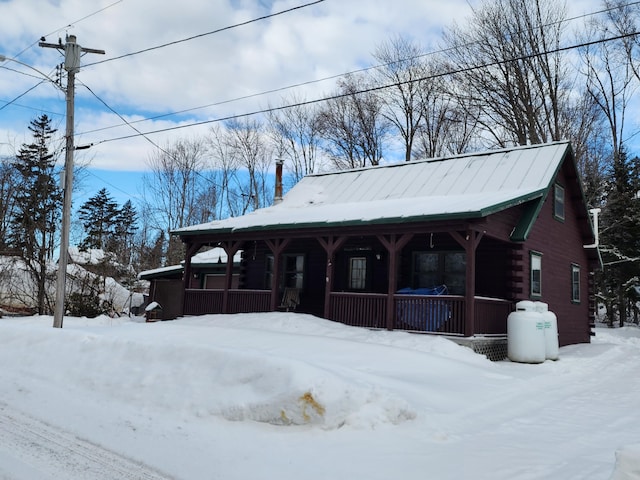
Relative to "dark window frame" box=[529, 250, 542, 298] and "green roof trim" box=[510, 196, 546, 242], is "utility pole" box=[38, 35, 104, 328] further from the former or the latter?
"dark window frame" box=[529, 250, 542, 298]

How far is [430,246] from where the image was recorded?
629 inches

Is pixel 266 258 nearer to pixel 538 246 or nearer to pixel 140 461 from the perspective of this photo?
pixel 538 246

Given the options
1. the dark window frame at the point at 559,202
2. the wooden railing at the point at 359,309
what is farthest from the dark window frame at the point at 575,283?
the wooden railing at the point at 359,309

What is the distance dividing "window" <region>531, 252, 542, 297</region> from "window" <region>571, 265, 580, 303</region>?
379cm

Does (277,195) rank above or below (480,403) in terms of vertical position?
above

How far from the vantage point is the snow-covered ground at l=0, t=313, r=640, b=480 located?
4.93 metres

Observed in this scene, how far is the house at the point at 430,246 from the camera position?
13.4 m

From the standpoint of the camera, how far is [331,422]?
243 inches

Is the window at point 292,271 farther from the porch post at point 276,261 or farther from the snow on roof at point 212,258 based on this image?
the snow on roof at point 212,258

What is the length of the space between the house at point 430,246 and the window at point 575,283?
0.13ft

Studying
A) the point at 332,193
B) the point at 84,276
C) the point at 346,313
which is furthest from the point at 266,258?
the point at 84,276

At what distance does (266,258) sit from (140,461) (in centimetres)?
1499

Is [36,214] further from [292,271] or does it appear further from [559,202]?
[559,202]

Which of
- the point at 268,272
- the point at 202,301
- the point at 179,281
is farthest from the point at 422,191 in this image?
the point at 179,281
